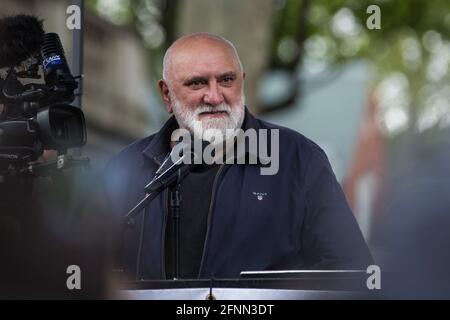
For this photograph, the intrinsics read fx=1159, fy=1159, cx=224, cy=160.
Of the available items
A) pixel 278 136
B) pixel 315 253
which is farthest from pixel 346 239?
pixel 278 136

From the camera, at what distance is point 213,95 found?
3.54m

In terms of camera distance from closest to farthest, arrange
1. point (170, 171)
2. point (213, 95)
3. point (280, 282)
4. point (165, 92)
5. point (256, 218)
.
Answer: point (280, 282) → point (170, 171) → point (256, 218) → point (213, 95) → point (165, 92)

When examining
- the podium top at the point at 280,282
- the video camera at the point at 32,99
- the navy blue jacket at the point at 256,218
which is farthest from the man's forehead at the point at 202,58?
the podium top at the point at 280,282

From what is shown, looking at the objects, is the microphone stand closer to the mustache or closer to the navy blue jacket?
the navy blue jacket

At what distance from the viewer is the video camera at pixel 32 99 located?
281cm

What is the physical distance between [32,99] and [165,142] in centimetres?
76

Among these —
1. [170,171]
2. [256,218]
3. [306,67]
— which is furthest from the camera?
[306,67]

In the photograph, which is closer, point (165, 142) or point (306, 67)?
point (165, 142)

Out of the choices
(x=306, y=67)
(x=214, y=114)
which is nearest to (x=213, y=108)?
(x=214, y=114)

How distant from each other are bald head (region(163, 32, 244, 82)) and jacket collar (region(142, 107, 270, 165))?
162 mm

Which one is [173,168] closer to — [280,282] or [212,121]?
[212,121]

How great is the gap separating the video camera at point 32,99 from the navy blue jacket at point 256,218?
1.34 ft

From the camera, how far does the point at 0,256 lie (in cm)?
221
